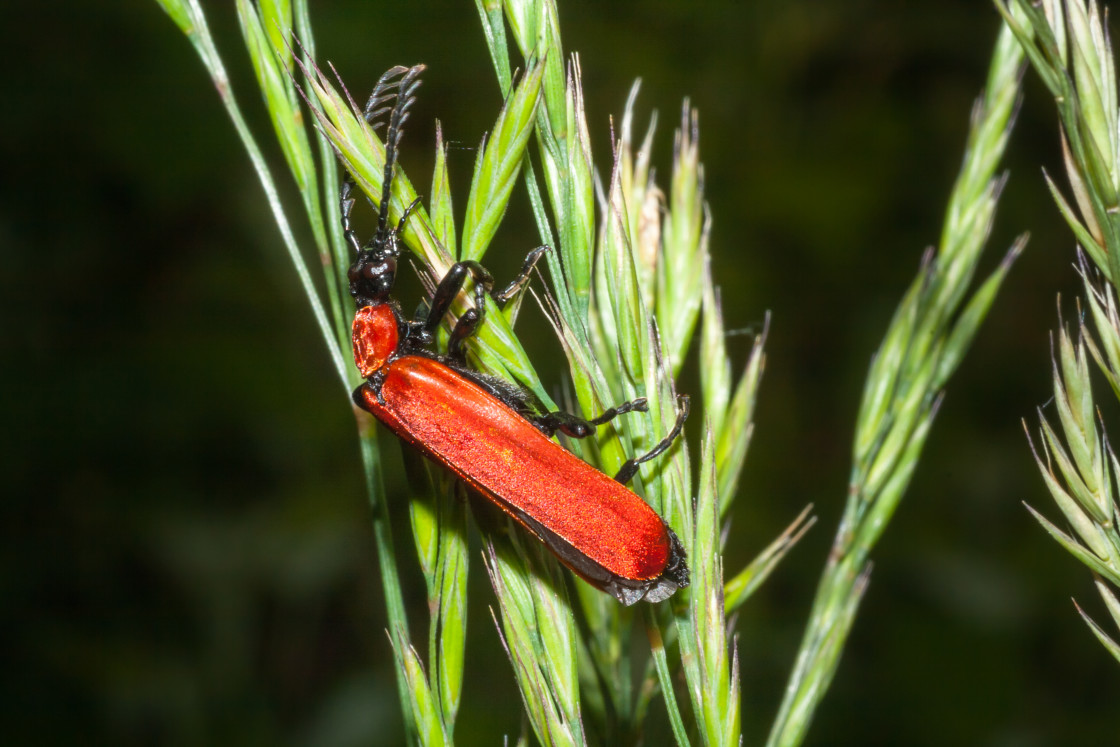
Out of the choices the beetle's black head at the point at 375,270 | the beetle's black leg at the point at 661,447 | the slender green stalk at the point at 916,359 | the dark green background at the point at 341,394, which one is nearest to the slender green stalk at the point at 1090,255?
the slender green stalk at the point at 916,359

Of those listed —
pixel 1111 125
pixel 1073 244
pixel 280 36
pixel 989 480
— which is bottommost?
pixel 989 480

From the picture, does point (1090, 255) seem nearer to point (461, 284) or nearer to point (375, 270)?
point (461, 284)

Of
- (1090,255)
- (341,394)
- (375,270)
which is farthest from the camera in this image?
(341,394)

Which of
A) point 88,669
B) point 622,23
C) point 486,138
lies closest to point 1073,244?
point 622,23

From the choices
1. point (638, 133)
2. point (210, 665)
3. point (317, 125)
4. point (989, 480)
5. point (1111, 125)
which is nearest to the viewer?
point (1111, 125)

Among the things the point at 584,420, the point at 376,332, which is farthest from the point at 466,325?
the point at 376,332

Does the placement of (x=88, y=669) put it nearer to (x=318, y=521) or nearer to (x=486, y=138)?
(x=318, y=521)

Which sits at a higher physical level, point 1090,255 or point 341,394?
point 1090,255
